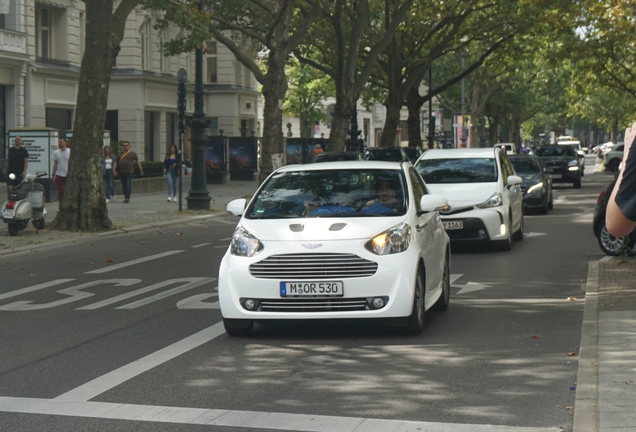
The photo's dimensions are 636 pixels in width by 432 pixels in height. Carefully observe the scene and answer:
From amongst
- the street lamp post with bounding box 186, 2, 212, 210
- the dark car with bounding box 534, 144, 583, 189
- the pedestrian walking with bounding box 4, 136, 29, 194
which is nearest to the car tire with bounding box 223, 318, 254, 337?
the pedestrian walking with bounding box 4, 136, 29, 194

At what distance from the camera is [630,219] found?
8.44 feet

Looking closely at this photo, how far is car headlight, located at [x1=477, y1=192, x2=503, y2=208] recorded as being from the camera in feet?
55.2

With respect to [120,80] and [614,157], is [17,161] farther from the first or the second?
[614,157]

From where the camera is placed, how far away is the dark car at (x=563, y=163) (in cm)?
4291

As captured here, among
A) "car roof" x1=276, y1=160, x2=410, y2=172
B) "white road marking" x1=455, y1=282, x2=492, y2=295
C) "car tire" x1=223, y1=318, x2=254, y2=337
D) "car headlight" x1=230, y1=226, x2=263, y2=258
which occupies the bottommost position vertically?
"white road marking" x1=455, y1=282, x2=492, y2=295

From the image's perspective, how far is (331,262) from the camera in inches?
348

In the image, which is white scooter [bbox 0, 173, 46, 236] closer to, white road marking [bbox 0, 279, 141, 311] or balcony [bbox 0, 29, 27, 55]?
white road marking [bbox 0, 279, 141, 311]

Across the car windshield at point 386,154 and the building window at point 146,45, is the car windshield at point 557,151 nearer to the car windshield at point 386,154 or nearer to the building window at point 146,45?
the car windshield at point 386,154

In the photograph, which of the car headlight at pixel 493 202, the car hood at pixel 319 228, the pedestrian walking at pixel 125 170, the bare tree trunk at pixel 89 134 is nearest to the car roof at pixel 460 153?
the car headlight at pixel 493 202

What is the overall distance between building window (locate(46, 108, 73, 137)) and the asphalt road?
30.1 metres

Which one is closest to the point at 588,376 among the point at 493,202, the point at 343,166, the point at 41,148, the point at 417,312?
the point at 417,312

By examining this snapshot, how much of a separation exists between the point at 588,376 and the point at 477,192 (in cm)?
1020

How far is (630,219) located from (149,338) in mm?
7087

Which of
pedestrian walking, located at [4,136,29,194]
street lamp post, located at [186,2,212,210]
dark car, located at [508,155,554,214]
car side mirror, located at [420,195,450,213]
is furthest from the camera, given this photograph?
street lamp post, located at [186,2,212,210]
